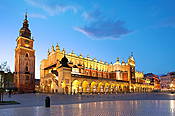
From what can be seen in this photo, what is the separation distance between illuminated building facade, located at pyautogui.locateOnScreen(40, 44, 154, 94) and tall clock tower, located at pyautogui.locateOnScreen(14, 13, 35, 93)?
251 inches

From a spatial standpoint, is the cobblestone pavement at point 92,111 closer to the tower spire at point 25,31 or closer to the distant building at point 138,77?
the tower spire at point 25,31

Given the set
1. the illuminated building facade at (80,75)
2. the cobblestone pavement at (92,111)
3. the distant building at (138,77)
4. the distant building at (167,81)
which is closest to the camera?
the cobblestone pavement at (92,111)

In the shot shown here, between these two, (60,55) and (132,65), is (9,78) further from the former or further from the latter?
(132,65)

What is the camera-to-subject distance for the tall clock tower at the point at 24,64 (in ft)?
260

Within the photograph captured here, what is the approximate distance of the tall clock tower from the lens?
260 ft

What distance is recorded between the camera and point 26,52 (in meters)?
84.3

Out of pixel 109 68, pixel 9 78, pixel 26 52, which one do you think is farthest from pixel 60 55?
pixel 9 78

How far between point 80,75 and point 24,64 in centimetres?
3368

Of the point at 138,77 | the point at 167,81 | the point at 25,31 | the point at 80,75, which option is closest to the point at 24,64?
the point at 25,31

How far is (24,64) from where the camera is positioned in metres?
82.4

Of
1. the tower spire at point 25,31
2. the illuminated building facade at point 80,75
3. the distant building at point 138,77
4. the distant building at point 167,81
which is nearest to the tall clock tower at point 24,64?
the tower spire at point 25,31

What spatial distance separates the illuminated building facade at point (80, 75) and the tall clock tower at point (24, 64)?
251 inches

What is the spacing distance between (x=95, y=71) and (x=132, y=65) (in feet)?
107

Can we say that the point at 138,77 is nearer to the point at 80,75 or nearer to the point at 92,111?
the point at 80,75
